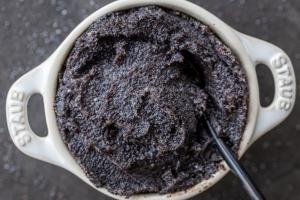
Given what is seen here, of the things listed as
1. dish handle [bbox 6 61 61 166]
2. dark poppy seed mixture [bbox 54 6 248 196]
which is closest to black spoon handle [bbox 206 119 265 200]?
dark poppy seed mixture [bbox 54 6 248 196]

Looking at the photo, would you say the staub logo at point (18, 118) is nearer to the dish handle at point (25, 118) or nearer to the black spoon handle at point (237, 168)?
the dish handle at point (25, 118)

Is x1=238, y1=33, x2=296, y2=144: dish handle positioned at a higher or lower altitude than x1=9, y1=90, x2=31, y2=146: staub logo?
higher

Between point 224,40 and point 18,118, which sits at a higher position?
point 224,40

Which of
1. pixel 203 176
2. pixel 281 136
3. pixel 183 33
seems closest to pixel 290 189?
pixel 281 136

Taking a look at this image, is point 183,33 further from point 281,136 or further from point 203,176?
point 281,136

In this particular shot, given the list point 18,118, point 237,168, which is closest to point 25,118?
point 18,118

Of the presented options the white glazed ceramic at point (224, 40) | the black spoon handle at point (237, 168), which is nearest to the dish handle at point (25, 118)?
the white glazed ceramic at point (224, 40)

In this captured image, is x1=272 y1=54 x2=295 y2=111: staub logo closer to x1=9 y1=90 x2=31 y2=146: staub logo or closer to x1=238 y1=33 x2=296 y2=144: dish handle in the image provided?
x1=238 y1=33 x2=296 y2=144: dish handle

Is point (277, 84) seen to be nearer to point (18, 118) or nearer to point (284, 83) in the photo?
point (284, 83)
